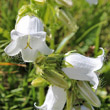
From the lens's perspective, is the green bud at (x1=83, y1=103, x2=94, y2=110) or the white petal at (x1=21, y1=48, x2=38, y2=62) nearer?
the white petal at (x1=21, y1=48, x2=38, y2=62)

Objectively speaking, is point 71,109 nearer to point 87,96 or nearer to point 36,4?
point 87,96

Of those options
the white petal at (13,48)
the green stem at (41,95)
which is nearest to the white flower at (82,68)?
the white petal at (13,48)

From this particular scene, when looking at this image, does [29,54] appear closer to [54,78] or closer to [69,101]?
[54,78]

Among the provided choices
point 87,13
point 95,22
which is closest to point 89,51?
point 95,22

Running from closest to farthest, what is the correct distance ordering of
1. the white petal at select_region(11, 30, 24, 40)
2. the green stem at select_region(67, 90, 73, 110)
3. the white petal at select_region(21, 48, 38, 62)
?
the white petal at select_region(11, 30, 24, 40)
the white petal at select_region(21, 48, 38, 62)
the green stem at select_region(67, 90, 73, 110)

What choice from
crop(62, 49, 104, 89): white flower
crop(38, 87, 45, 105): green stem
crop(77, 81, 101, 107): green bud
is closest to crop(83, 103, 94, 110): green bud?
crop(77, 81, 101, 107): green bud

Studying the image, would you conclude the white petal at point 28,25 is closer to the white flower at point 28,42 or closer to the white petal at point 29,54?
the white flower at point 28,42

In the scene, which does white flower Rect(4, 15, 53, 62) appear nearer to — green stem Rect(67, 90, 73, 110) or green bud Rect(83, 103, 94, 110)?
green stem Rect(67, 90, 73, 110)
